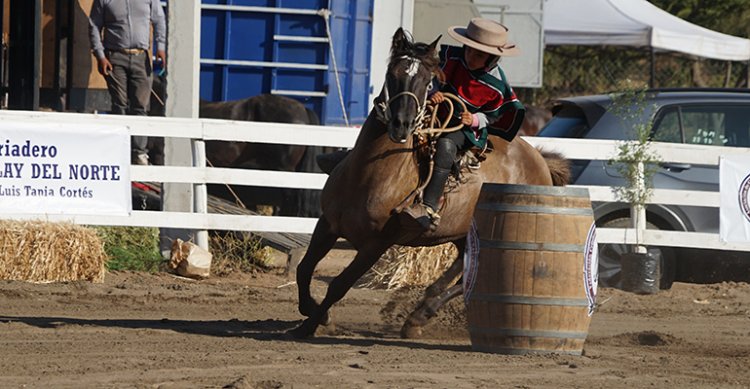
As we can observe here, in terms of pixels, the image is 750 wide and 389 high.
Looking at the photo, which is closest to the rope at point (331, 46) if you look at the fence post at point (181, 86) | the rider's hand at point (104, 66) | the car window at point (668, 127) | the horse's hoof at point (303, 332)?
the rider's hand at point (104, 66)

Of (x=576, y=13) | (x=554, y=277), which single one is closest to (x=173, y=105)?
(x=554, y=277)

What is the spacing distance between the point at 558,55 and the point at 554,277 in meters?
22.7

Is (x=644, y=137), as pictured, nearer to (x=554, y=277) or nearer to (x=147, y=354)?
(x=554, y=277)

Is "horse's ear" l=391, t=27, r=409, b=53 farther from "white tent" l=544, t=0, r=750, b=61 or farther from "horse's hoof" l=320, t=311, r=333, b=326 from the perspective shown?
"white tent" l=544, t=0, r=750, b=61

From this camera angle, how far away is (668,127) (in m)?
11.9

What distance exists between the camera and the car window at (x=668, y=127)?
463 inches

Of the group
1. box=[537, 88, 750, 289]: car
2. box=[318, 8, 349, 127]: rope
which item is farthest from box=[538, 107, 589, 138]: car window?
box=[318, 8, 349, 127]: rope

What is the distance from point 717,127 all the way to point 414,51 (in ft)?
17.9

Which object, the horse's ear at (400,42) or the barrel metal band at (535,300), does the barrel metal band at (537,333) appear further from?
the horse's ear at (400,42)

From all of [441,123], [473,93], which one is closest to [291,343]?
[441,123]

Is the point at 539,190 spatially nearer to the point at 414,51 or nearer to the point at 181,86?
the point at 414,51

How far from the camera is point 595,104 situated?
39.0 feet

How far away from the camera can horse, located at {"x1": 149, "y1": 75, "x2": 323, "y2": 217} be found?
1404 centimetres

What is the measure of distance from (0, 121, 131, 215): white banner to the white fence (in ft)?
0.40
